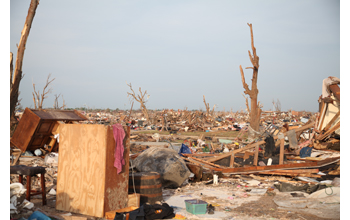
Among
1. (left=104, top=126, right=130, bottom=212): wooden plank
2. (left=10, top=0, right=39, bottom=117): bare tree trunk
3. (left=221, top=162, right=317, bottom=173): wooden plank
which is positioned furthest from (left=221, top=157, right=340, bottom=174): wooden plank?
(left=10, top=0, right=39, bottom=117): bare tree trunk

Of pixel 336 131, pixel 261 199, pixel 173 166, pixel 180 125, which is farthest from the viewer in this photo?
pixel 180 125

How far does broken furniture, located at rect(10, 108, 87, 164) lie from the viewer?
9805 mm

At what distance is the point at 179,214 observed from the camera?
5938 mm

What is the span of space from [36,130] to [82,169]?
4.83 metres

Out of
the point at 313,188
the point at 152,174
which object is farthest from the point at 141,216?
the point at 313,188

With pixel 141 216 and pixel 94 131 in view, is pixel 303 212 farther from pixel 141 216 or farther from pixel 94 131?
pixel 94 131

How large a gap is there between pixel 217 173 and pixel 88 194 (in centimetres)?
452

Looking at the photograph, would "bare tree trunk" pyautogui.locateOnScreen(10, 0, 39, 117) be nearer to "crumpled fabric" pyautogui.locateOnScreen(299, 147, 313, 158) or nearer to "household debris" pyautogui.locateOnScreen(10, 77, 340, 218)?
"household debris" pyautogui.locateOnScreen(10, 77, 340, 218)

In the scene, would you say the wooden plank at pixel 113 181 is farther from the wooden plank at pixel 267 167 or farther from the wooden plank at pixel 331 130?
the wooden plank at pixel 331 130

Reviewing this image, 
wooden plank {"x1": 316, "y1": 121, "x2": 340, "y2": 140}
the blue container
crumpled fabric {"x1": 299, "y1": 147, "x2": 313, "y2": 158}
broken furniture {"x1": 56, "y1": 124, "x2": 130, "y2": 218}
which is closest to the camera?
broken furniture {"x1": 56, "y1": 124, "x2": 130, "y2": 218}

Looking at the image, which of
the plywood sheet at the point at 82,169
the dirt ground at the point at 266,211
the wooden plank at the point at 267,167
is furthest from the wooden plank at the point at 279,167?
the plywood sheet at the point at 82,169

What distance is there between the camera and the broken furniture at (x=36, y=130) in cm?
980

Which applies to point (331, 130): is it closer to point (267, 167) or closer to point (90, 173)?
point (267, 167)

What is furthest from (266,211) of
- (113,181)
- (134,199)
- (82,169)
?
(82,169)
